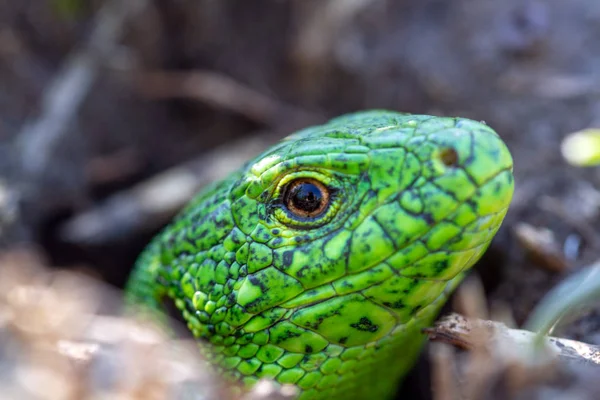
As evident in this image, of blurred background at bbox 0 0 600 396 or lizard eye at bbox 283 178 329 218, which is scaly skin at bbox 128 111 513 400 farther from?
blurred background at bbox 0 0 600 396

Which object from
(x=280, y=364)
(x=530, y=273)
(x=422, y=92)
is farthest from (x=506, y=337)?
(x=422, y=92)

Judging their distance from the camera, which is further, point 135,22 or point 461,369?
point 135,22

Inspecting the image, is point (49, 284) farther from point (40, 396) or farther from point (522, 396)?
point (522, 396)

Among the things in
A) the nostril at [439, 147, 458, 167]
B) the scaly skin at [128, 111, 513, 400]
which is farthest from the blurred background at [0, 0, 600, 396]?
the nostril at [439, 147, 458, 167]

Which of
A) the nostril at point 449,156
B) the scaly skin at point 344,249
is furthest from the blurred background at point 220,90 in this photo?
the nostril at point 449,156

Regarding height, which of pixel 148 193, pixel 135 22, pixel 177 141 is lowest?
pixel 148 193

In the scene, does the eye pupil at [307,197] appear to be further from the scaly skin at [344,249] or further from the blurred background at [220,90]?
the blurred background at [220,90]

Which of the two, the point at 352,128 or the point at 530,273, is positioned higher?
the point at 352,128

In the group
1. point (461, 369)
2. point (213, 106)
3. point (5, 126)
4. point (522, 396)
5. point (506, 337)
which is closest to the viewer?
point (522, 396)
